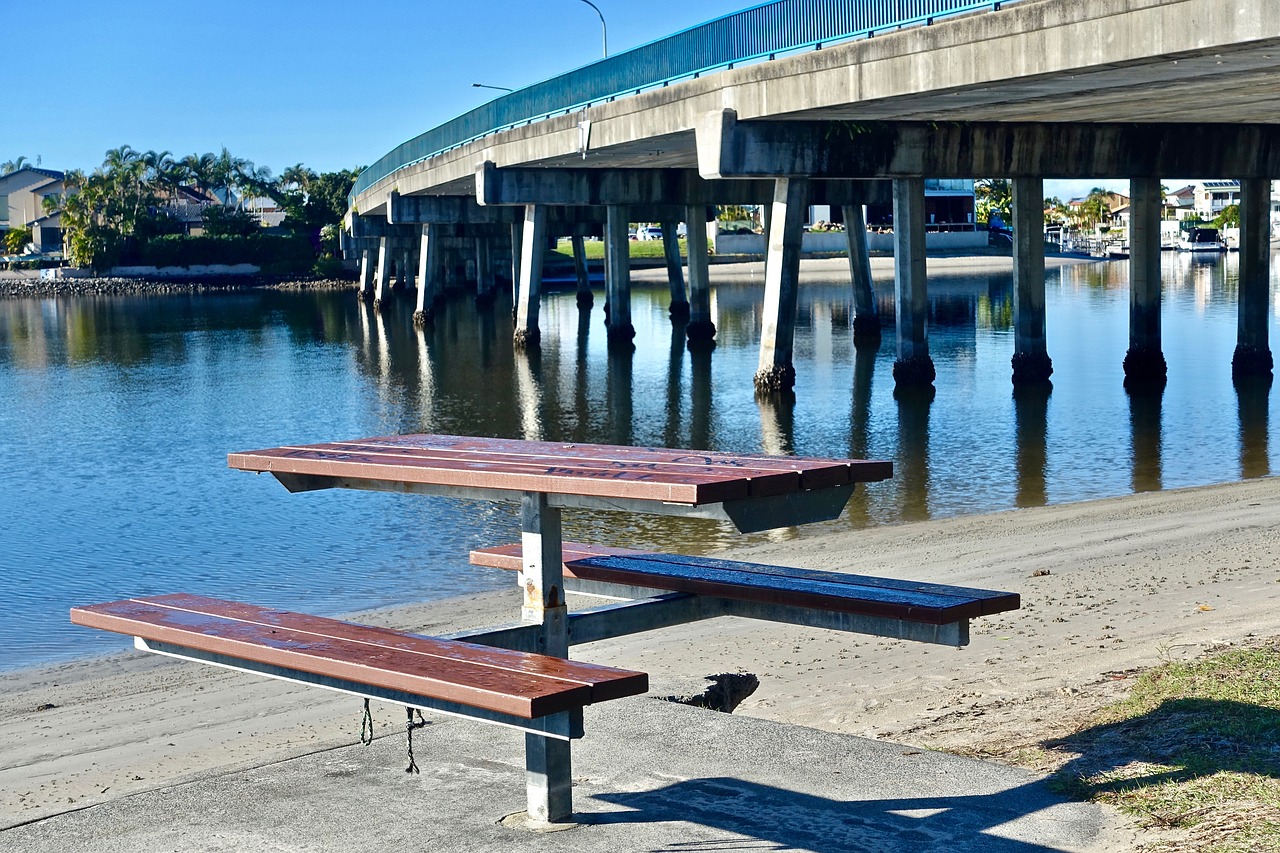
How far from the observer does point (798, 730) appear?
675cm

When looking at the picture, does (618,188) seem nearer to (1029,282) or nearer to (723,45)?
(1029,282)

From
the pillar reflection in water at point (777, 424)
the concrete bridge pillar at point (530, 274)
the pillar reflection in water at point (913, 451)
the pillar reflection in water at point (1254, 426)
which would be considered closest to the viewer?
the pillar reflection in water at point (913, 451)

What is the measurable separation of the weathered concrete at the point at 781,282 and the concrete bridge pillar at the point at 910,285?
7.16ft

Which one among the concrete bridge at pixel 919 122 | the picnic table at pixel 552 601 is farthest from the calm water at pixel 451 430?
the picnic table at pixel 552 601

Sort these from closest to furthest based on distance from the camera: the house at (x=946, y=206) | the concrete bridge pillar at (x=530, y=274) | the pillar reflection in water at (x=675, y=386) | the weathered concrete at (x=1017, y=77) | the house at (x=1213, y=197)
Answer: the weathered concrete at (x=1017, y=77), the pillar reflection in water at (x=675, y=386), the concrete bridge pillar at (x=530, y=274), the house at (x=946, y=206), the house at (x=1213, y=197)

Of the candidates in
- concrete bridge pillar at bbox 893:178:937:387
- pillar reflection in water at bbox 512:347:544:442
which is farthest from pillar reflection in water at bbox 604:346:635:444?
concrete bridge pillar at bbox 893:178:937:387

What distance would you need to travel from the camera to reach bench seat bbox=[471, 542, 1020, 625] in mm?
5895

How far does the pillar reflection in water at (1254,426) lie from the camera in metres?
19.1

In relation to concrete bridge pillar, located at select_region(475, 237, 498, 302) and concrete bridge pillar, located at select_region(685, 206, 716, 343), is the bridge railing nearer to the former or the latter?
Result: concrete bridge pillar, located at select_region(685, 206, 716, 343)

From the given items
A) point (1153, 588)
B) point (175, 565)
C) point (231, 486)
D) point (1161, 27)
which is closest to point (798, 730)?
point (1153, 588)

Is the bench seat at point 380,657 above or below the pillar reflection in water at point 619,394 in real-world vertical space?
above

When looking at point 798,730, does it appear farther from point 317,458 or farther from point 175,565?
point 175,565

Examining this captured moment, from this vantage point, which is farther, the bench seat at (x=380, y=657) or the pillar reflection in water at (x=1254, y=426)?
the pillar reflection in water at (x=1254, y=426)

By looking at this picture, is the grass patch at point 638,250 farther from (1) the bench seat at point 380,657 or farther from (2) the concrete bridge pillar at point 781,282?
(1) the bench seat at point 380,657
